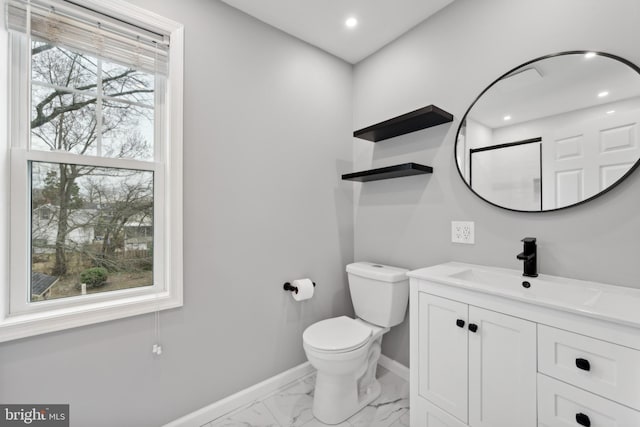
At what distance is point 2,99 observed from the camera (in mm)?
1163

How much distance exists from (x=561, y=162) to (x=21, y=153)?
8.12ft

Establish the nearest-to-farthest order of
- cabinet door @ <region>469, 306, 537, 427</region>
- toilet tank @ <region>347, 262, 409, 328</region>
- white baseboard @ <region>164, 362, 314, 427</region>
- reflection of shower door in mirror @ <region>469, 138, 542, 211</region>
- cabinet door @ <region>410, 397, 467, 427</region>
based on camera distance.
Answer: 1. cabinet door @ <region>469, 306, 537, 427</region>
2. cabinet door @ <region>410, 397, 467, 427</region>
3. reflection of shower door in mirror @ <region>469, 138, 542, 211</region>
4. white baseboard @ <region>164, 362, 314, 427</region>
5. toilet tank @ <region>347, 262, 409, 328</region>

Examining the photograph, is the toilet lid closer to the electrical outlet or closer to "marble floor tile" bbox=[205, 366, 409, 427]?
"marble floor tile" bbox=[205, 366, 409, 427]

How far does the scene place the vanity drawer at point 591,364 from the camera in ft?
2.68

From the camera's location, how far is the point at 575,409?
92cm

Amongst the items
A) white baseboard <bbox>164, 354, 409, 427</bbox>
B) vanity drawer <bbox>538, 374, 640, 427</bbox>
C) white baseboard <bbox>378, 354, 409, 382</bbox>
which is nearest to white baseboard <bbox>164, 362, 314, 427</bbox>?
white baseboard <bbox>164, 354, 409, 427</bbox>

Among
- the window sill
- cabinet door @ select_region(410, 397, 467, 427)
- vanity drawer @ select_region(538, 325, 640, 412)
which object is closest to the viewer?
vanity drawer @ select_region(538, 325, 640, 412)

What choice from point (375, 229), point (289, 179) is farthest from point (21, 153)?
point (375, 229)

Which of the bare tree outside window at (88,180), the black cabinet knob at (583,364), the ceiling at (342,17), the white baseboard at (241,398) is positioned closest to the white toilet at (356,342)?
the white baseboard at (241,398)

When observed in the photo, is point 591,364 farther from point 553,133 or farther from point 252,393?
point 252,393

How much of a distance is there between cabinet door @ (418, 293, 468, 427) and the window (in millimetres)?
1339

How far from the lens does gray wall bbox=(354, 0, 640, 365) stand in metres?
1.17

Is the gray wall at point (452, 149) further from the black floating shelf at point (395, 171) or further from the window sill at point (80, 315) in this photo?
the window sill at point (80, 315)

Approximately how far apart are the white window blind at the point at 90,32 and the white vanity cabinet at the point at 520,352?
6.11 ft
